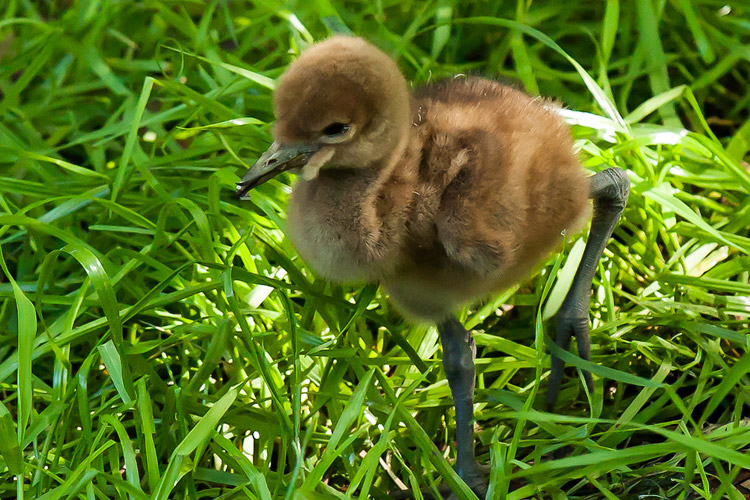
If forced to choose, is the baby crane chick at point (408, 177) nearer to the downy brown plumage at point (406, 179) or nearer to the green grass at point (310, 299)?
the downy brown plumage at point (406, 179)

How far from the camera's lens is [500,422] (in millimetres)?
1914

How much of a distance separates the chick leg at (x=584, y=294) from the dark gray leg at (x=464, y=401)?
0.25m

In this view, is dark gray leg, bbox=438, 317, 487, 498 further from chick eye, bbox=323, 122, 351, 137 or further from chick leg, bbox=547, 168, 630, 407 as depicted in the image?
chick eye, bbox=323, 122, 351, 137

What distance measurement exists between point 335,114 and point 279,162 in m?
0.13

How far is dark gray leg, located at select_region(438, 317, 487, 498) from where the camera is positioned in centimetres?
173

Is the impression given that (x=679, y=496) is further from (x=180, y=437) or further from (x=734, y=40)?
(x=734, y=40)

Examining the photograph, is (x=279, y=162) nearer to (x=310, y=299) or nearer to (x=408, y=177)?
(x=408, y=177)

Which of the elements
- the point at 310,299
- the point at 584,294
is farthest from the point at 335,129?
the point at 584,294

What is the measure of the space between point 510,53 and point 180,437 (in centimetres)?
168

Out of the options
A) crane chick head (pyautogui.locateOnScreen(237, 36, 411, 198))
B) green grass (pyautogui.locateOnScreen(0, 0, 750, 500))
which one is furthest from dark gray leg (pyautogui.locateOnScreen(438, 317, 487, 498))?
crane chick head (pyautogui.locateOnScreen(237, 36, 411, 198))

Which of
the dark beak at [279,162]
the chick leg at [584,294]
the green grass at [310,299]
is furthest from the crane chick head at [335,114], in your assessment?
the chick leg at [584,294]

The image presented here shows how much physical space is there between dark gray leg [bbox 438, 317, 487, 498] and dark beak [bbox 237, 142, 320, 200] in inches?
18.2

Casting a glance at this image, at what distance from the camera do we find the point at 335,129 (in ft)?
4.88

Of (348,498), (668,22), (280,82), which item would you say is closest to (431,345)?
(348,498)
